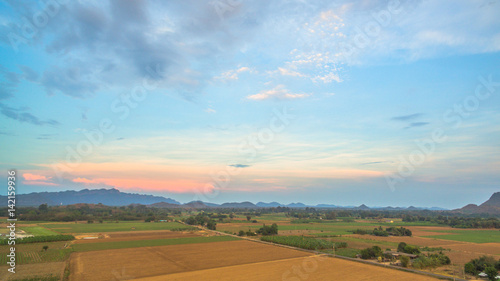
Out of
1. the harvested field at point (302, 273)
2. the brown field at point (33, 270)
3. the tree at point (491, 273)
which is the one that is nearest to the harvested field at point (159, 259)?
the brown field at point (33, 270)

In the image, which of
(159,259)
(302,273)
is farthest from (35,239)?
(302,273)

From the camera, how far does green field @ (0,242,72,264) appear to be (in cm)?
3639

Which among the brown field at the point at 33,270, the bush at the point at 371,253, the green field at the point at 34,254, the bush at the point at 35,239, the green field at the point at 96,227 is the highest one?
the bush at the point at 371,253

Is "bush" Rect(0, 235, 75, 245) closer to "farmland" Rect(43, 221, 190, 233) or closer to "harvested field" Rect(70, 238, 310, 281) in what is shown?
"harvested field" Rect(70, 238, 310, 281)

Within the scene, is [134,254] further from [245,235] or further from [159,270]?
[245,235]

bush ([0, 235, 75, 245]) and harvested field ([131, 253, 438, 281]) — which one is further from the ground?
Answer: harvested field ([131, 253, 438, 281])

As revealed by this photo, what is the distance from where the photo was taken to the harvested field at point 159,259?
30.6 meters

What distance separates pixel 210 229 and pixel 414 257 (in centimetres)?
6291

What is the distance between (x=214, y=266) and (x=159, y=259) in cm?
933

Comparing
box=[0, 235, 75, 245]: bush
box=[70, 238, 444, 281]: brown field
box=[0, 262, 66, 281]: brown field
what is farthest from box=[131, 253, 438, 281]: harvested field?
box=[0, 235, 75, 245]: bush

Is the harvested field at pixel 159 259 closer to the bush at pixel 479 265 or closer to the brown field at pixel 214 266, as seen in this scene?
the brown field at pixel 214 266

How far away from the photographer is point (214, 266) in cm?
3400

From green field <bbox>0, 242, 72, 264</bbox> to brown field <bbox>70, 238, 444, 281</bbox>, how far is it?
7.36 ft

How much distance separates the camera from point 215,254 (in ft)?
139
